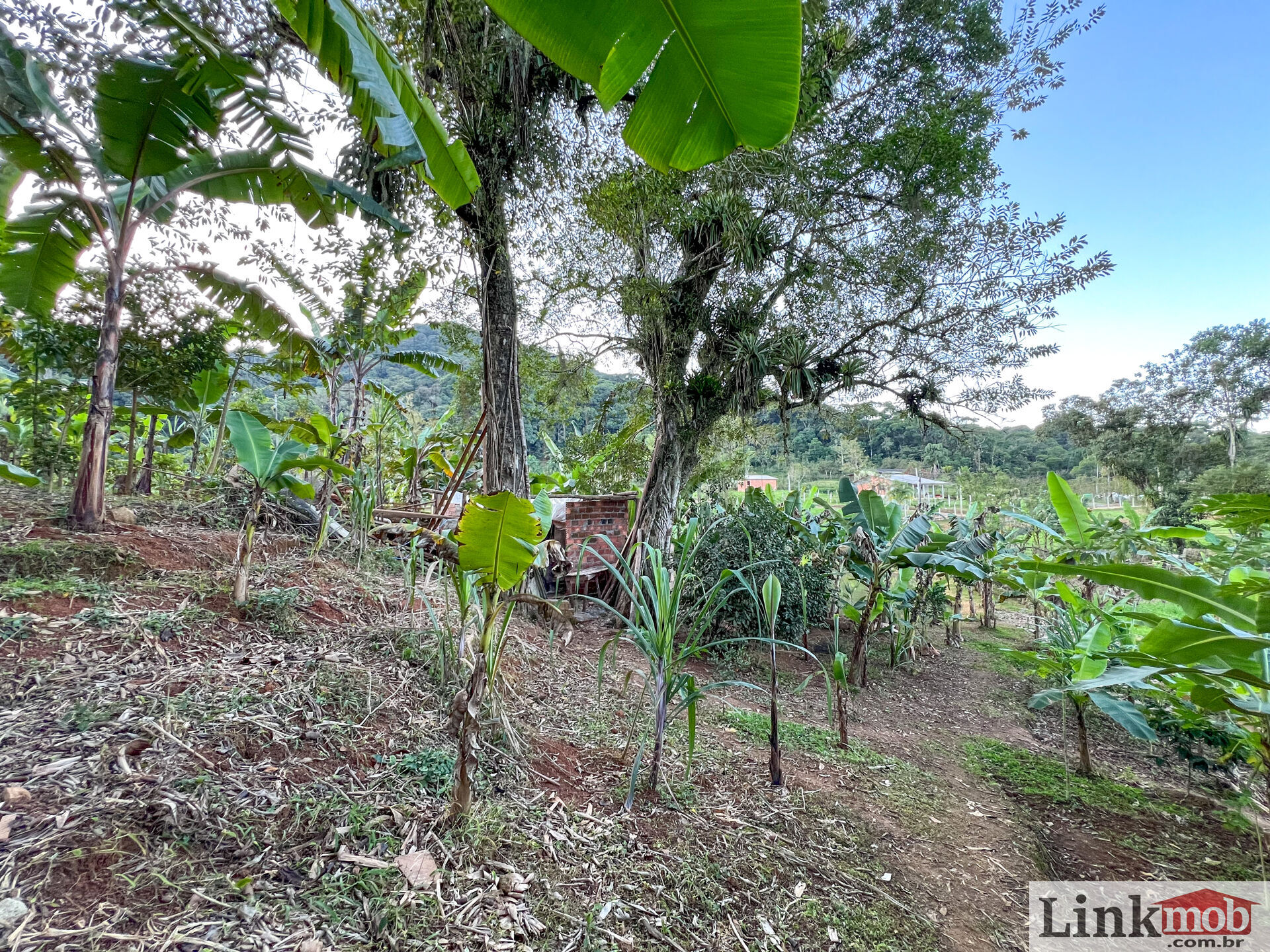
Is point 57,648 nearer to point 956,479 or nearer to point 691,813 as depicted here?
point 691,813

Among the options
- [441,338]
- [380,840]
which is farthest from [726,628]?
[441,338]

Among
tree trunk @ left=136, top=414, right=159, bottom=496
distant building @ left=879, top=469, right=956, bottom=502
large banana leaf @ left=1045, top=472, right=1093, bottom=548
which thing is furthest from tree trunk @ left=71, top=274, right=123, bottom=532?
distant building @ left=879, top=469, right=956, bottom=502

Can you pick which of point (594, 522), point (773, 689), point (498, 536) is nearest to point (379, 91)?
point (498, 536)

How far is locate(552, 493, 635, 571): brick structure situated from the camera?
5.80 metres

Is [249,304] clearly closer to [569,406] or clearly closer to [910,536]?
[569,406]

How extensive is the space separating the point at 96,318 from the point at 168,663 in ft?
9.50

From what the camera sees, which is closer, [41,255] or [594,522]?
[41,255]

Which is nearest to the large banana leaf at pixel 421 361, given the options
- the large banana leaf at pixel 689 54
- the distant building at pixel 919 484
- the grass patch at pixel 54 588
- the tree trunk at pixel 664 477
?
the tree trunk at pixel 664 477

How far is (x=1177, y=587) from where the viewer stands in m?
1.51

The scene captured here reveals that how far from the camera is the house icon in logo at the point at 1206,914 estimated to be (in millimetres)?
1716

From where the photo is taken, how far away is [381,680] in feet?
7.10

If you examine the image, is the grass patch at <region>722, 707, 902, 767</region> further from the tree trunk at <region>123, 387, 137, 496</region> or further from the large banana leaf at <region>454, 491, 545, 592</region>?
the tree trunk at <region>123, 387, 137, 496</region>

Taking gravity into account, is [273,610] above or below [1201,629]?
below

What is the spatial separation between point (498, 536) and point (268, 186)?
3.47 m
